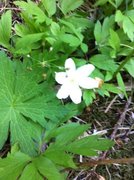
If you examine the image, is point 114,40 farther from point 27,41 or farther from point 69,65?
point 27,41

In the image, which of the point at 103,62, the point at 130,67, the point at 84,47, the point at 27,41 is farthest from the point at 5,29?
the point at 130,67

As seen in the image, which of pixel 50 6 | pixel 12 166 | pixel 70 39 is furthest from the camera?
pixel 50 6

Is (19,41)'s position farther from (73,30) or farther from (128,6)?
(128,6)

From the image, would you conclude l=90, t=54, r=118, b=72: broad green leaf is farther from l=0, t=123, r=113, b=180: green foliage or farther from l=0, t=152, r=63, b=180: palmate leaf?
l=0, t=152, r=63, b=180: palmate leaf

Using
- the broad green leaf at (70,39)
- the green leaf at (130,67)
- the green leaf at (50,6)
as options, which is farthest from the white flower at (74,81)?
the green leaf at (50,6)

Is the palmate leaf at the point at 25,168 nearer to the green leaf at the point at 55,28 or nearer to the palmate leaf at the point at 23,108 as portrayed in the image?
the palmate leaf at the point at 23,108

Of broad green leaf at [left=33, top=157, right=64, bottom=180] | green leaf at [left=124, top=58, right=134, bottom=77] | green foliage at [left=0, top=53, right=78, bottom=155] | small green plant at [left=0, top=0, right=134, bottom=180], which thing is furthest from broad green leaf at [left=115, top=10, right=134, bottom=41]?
broad green leaf at [left=33, top=157, right=64, bottom=180]

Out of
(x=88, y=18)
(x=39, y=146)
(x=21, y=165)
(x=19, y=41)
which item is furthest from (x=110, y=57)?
(x=21, y=165)
